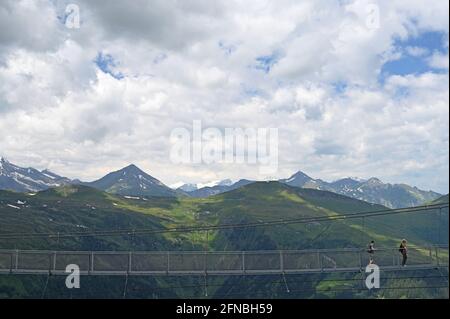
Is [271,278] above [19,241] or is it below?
below

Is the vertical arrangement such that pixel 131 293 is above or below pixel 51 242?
below

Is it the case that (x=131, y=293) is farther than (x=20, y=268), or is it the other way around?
(x=131, y=293)

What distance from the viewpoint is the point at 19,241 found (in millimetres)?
186625
